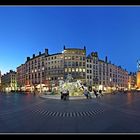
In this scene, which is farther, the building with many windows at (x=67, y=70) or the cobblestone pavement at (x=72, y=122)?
the building with many windows at (x=67, y=70)

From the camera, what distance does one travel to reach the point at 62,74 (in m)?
9.02

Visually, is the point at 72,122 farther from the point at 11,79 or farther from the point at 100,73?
the point at 11,79

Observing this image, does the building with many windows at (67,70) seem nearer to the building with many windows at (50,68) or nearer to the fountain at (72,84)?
the building with many windows at (50,68)

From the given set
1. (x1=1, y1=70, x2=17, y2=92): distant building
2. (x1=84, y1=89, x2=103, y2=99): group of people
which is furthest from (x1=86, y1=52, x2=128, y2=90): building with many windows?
(x1=1, y1=70, x2=17, y2=92): distant building

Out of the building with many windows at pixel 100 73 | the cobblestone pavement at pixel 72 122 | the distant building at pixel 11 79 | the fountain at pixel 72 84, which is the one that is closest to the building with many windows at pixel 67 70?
the building with many windows at pixel 100 73

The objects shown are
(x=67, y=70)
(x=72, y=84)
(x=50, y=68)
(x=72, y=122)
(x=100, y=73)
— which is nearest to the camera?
(x=72, y=122)

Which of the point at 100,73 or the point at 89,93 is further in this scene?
the point at 89,93

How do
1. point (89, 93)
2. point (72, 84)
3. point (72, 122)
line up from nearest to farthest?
point (72, 122) < point (89, 93) < point (72, 84)

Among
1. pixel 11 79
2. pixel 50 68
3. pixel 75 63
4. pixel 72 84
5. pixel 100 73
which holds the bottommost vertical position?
pixel 72 84

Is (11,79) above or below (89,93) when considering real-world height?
above

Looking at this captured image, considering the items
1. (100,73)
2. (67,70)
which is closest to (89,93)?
(100,73)

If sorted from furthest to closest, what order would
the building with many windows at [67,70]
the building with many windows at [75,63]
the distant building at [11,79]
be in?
1. the distant building at [11,79]
2. the building with many windows at [67,70]
3. the building with many windows at [75,63]

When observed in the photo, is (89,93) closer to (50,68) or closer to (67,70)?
(67,70)
